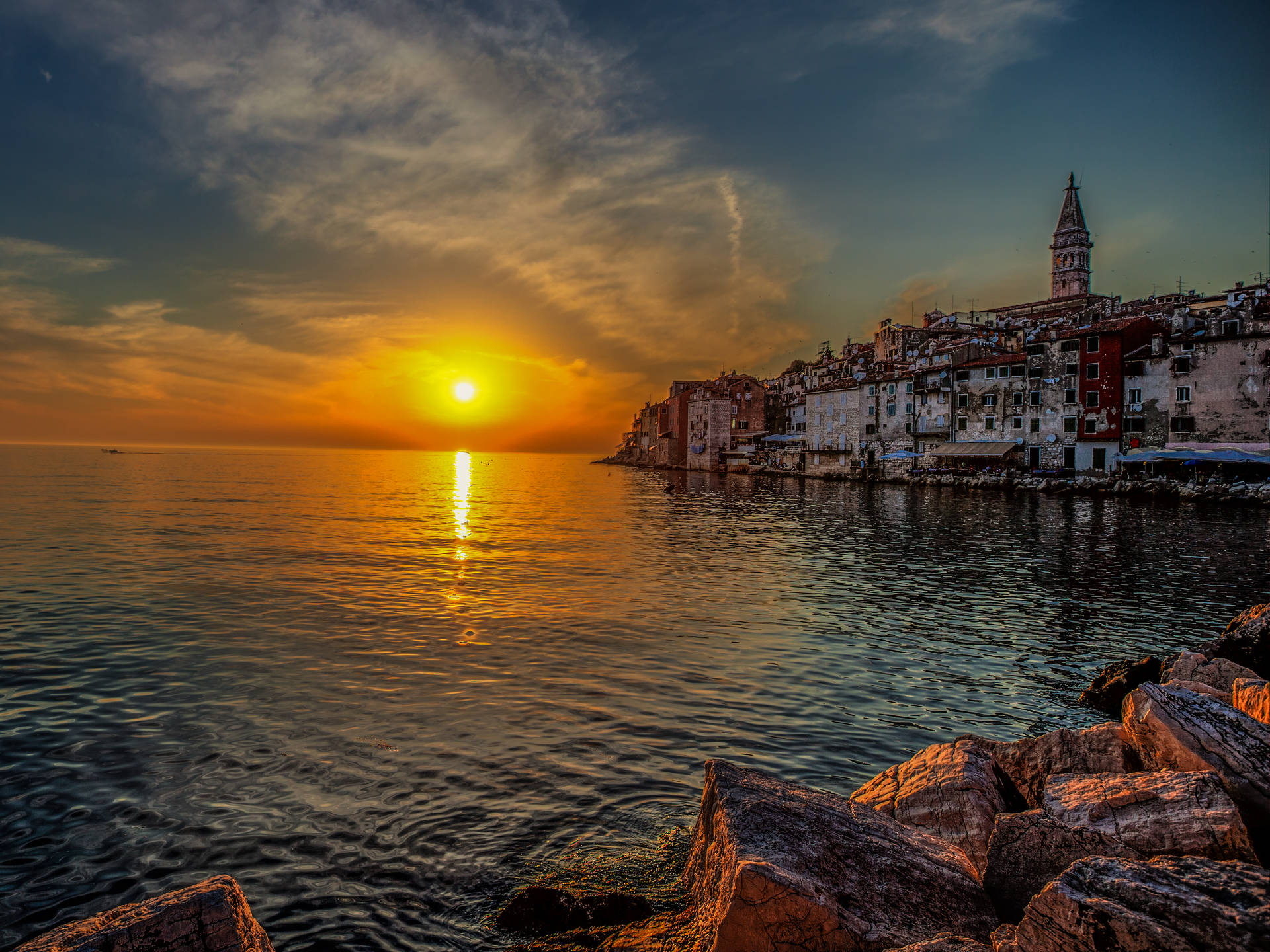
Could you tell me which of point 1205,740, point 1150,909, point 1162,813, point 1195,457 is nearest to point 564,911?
point 1150,909

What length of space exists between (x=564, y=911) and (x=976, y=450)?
7779cm

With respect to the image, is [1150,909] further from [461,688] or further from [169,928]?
[461,688]

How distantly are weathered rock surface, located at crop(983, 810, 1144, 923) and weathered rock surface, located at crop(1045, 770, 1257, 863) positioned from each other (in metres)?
0.07

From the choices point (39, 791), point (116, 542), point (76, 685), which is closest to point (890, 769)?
point (39, 791)

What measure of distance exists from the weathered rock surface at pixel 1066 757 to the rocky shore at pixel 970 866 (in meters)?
0.02

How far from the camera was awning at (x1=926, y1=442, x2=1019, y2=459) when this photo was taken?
70.9 meters

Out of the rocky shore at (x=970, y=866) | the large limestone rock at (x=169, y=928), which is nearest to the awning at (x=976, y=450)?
the rocky shore at (x=970, y=866)

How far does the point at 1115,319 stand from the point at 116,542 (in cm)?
8105

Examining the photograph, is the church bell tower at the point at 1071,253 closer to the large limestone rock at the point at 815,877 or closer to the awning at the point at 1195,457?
the awning at the point at 1195,457

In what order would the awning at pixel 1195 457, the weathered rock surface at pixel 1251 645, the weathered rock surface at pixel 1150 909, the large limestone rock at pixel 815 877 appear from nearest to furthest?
the weathered rock surface at pixel 1150 909 → the large limestone rock at pixel 815 877 → the weathered rock surface at pixel 1251 645 → the awning at pixel 1195 457

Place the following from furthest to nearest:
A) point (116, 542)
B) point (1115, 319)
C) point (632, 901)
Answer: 1. point (1115, 319)
2. point (116, 542)
3. point (632, 901)

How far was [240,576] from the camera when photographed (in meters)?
22.6

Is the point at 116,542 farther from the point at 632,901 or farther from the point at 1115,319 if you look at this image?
the point at 1115,319

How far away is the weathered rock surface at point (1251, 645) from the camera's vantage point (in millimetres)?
10117
